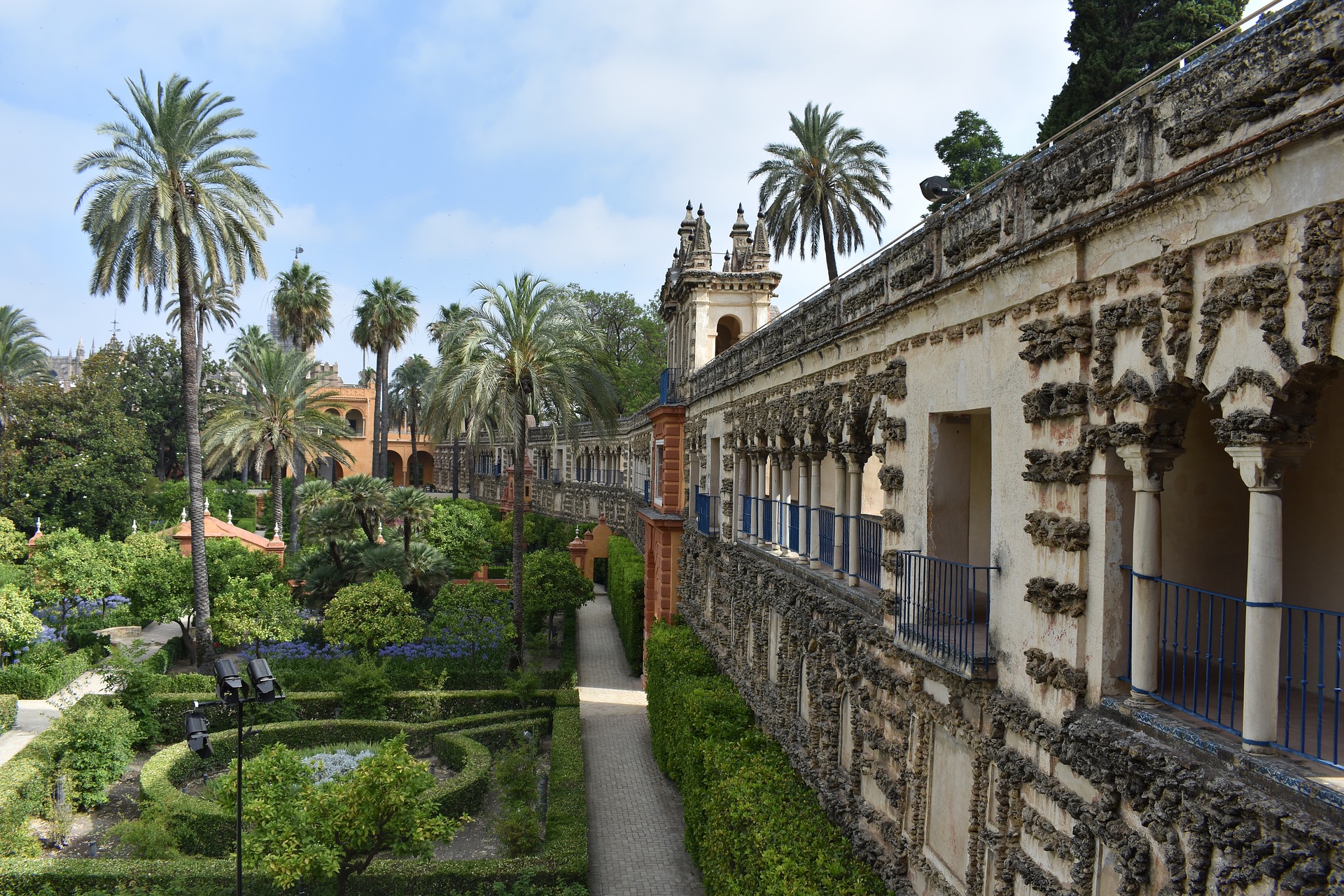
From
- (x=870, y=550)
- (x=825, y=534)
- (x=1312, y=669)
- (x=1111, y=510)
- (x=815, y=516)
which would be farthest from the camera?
(x=815, y=516)

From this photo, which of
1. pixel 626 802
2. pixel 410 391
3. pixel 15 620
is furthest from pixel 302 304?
pixel 626 802

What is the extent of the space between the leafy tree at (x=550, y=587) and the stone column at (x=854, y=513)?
17618mm

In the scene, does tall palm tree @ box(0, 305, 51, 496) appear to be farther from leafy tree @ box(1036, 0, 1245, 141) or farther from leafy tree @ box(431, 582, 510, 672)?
leafy tree @ box(1036, 0, 1245, 141)

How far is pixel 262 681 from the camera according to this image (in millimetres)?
11641

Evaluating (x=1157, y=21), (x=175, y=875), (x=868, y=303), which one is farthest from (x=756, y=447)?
(x=1157, y=21)

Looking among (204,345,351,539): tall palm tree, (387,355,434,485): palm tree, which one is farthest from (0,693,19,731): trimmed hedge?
(387,355,434,485): palm tree

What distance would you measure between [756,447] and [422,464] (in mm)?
72965

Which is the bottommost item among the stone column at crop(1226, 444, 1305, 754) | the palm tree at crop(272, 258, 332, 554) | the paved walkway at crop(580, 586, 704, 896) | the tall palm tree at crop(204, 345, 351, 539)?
the paved walkway at crop(580, 586, 704, 896)

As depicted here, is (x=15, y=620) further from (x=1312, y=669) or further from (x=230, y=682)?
(x=1312, y=669)

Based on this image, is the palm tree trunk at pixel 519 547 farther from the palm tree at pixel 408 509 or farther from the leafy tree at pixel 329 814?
the leafy tree at pixel 329 814

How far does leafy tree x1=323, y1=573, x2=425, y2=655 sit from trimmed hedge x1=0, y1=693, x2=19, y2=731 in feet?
23.2

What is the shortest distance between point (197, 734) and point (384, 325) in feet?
138

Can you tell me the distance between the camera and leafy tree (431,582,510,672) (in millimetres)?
24188

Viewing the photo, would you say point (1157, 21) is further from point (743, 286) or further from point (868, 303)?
point (868, 303)
